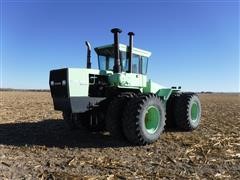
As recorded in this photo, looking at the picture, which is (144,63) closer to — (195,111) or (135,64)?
(135,64)

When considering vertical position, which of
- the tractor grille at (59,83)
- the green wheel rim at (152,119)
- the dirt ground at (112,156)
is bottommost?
the dirt ground at (112,156)

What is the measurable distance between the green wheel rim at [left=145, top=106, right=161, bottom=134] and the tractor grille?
8.62 ft

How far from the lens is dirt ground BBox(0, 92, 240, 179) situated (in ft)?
24.7

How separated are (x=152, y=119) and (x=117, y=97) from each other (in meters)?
1.36

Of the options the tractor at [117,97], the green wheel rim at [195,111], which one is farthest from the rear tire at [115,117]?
the green wheel rim at [195,111]

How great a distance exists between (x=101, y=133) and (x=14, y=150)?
3.88 m

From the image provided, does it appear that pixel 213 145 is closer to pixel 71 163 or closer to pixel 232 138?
pixel 232 138

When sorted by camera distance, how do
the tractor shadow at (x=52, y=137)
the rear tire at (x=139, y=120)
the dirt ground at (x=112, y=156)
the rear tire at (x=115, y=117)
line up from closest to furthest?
the dirt ground at (x=112, y=156)
the rear tire at (x=139, y=120)
the rear tire at (x=115, y=117)
the tractor shadow at (x=52, y=137)

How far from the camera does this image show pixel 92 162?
8430mm

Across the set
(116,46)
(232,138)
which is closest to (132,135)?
(116,46)

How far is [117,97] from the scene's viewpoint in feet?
35.5

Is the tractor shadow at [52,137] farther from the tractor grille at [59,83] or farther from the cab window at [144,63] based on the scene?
the cab window at [144,63]

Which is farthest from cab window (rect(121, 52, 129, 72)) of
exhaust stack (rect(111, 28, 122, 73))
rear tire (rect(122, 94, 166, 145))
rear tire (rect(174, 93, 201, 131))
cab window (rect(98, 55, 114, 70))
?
rear tire (rect(174, 93, 201, 131))

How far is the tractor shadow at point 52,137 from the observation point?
35.4ft
